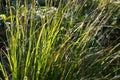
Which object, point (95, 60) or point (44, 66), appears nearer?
point (44, 66)

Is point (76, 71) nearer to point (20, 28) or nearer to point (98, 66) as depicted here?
point (98, 66)

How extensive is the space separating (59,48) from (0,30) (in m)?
0.87

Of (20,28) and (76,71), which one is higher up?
(20,28)

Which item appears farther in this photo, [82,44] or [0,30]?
[0,30]

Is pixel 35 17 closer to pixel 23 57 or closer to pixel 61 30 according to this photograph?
pixel 61 30

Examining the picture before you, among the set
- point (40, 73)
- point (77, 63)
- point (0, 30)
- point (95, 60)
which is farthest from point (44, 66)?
point (0, 30)

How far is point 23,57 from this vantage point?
6.63 ft

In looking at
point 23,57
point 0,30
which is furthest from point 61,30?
point 0,30

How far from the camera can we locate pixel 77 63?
6.66ft

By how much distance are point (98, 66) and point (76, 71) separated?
0.16 m

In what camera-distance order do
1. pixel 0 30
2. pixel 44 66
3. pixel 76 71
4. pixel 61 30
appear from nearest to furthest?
pixel 44 66, pixel 76 71, pixel 61 30, pixel 0 30

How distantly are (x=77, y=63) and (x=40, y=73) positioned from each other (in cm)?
24

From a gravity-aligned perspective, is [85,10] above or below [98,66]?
above

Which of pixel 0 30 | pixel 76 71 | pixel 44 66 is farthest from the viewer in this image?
pixel 0 30
